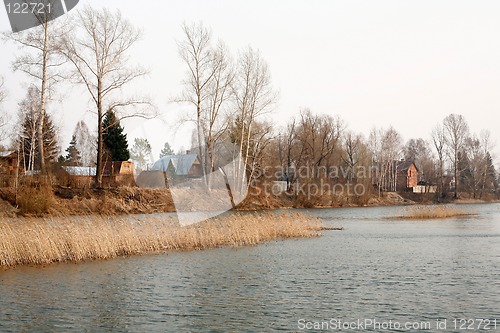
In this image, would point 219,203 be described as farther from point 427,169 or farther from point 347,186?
point 427,169

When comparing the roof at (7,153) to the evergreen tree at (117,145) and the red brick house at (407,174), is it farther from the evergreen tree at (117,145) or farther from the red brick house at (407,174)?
the red brick house at (407,174)

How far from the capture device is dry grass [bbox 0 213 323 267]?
1725 cm

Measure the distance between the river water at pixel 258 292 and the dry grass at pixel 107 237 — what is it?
28.7 inches

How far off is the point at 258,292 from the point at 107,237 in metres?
7.45

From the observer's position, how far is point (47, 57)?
3616cm

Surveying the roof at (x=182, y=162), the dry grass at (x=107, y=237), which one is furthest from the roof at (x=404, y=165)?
the dry grass at (x=107, y=237)

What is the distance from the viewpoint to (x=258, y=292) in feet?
45.1

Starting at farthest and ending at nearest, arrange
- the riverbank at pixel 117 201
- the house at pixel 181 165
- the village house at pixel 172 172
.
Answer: the house at pixel 181 165, the village house at pixel 172 172, the riverbank at pixel 117 201

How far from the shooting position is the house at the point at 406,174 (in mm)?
102250

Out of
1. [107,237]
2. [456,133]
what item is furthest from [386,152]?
[107,237]

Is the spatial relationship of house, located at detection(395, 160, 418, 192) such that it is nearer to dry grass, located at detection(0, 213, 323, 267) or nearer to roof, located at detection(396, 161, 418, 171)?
roof, located at detection(396, 161, 418, 171)

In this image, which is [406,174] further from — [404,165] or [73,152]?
[73,152]

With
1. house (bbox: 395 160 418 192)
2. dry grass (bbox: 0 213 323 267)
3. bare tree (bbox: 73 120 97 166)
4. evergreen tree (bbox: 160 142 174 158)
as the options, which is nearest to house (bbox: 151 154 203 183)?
evergreen tree (bbox: 160 142 174 158)

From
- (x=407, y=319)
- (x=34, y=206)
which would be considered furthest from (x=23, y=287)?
(x=34, y=206)
